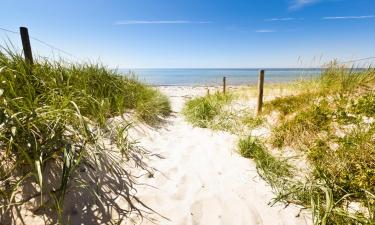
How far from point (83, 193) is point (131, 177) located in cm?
64

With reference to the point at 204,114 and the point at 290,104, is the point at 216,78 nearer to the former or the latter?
the point at 204,114

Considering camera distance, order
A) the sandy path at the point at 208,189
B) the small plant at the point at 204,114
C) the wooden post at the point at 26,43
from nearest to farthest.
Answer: the sandy path at the point at 208,189 < the wooden post at the point at 26,43 < the small plant at the point at 204,114

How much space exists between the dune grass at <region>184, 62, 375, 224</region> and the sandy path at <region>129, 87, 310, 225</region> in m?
0.22

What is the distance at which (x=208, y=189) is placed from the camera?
2.80m

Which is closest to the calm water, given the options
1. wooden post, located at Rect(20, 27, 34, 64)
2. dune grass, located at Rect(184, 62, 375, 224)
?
Result: dune grass, located at Rect(184, 62, 375, 224)

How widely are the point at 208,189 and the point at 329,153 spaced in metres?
1.83

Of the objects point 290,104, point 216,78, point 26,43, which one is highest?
point 26,43

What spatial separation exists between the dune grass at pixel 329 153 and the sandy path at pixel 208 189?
220 mm

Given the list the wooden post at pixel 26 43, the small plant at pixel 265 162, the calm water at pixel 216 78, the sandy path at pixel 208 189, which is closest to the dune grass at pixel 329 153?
the small plant at pixel 265 162

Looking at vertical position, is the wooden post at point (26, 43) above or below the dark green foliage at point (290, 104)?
above

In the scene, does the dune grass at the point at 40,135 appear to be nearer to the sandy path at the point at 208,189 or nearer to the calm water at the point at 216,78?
the sandy path at the point at 208,189

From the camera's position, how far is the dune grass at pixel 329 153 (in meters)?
2.38

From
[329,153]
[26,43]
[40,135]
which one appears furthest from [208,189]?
[26,43]

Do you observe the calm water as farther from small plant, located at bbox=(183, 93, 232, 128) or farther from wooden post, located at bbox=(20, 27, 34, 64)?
wooden post, located at bbox=(20, 27, 34, 64)
